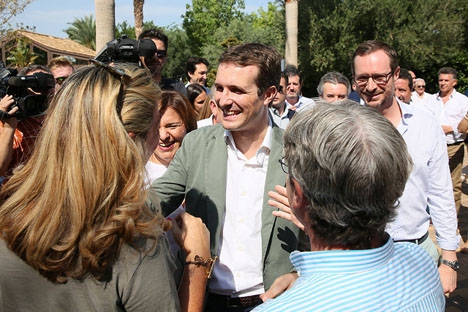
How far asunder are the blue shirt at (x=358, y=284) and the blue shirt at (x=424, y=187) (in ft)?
4.57

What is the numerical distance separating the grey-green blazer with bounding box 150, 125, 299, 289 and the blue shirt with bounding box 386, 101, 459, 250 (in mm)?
933

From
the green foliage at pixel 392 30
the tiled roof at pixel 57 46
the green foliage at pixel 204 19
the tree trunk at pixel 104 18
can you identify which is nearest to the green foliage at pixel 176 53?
the green foliage at pixel 204 19

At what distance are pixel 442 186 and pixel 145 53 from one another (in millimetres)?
1987

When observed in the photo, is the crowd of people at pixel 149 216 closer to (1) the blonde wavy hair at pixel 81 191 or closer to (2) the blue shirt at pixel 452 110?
(1) the blonde wavy hair at pixel 81 191

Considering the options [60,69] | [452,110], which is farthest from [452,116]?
[60,69]

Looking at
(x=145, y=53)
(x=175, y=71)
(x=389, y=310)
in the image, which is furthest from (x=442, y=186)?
(x=175, y=71)

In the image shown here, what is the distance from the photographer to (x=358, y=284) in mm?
1102

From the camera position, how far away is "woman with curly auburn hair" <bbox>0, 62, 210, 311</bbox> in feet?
3.93

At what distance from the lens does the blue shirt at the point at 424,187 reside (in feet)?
8.44

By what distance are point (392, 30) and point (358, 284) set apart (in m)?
22.7

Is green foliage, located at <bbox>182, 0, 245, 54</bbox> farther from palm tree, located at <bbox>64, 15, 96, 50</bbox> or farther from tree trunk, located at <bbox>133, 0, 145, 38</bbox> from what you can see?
tree trunk, located at <bbox>133, 0, 145, 38</bbox>

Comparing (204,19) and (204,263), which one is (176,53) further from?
(204,263)

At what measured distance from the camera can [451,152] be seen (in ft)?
21.0

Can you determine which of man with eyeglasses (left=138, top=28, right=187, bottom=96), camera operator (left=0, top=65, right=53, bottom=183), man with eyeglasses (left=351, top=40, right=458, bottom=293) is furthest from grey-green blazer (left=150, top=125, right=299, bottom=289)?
man with eyeglasses (left=138, top=28, right=187, bottom=96)
